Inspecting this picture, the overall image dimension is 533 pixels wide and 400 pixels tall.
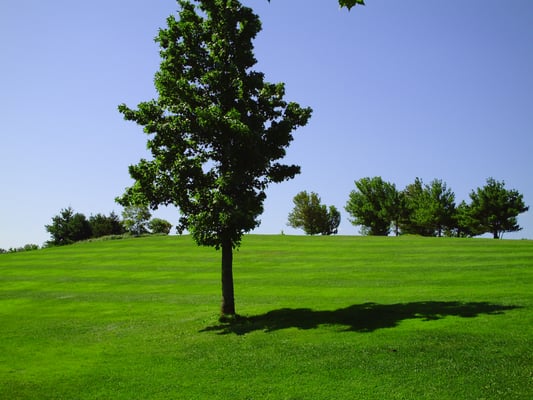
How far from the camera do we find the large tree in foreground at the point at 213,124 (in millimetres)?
21969

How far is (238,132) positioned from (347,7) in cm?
1357

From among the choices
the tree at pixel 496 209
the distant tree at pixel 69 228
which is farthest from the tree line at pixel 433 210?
the distant tree at pixel 69 228

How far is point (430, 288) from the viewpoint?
25859mm

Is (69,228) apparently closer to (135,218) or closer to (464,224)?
(135,218)

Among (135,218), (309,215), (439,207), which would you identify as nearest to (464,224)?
(439,207)

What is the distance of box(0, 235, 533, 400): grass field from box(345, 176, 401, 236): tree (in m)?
51.4

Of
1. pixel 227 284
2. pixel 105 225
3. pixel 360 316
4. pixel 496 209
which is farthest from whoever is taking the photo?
pixel 105 225

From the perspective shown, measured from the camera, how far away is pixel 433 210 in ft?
284

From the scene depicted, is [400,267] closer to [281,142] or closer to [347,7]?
[281,142]

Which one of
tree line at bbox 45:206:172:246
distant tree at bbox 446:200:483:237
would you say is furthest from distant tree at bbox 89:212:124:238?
distant tree at bbox 446:200:483:237

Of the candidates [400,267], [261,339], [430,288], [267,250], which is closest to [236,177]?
[261,339]

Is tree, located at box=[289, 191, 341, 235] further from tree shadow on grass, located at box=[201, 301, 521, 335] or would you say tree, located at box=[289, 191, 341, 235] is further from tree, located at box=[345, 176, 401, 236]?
tree shadow on grass, located at box=[201, 301, 521, 335]

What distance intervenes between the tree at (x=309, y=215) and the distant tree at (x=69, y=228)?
50.9 m

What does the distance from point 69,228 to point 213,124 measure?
3745 inches
